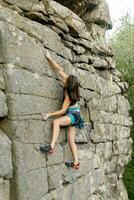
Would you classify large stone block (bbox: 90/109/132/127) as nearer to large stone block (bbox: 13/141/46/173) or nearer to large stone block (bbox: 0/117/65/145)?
large stone block (bbox: 0/117/65/145)

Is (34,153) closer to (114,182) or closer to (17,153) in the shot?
(17,153)

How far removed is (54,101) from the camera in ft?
29.6

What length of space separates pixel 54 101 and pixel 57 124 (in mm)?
532

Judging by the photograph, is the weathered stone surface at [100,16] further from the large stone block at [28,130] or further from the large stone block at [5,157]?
the large stone block at [5,157]

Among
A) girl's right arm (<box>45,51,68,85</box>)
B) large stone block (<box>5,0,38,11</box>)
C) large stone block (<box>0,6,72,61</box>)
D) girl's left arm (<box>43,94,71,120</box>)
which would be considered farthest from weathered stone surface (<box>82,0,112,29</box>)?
girl's left arm (<box>43,94,71,120</box>)

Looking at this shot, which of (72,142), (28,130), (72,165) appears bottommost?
(72,165)

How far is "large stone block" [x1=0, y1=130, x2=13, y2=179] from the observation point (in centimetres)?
711

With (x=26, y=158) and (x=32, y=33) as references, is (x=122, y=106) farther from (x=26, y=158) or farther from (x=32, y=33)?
(x=26, y=158)

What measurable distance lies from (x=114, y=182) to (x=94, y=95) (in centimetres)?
284

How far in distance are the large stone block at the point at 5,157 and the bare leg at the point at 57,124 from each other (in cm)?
125

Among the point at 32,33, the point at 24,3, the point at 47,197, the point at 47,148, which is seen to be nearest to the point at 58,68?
the point at 32,33

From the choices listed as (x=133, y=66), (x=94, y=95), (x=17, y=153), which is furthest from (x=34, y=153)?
(x=133, y=66)

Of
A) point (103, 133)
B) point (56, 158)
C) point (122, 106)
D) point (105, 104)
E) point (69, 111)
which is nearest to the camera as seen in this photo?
point (56, 158)

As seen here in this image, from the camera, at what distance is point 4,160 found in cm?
715
